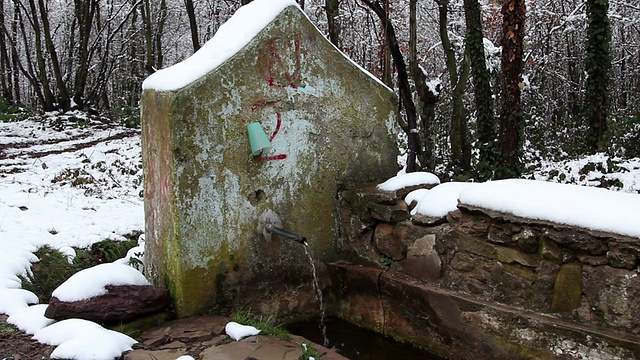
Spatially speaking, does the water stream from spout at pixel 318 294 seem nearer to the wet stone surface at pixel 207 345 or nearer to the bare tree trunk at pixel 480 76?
the wet stone surface at pixel 207 345

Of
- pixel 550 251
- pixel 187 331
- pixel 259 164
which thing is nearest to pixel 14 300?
pixel 187 331

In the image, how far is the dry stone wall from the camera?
279 centimetres

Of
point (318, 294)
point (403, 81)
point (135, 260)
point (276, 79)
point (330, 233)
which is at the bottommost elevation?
point (318, 294)

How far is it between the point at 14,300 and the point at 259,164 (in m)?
2.07

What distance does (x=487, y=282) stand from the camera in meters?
3.38

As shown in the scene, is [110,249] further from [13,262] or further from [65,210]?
[65,210]

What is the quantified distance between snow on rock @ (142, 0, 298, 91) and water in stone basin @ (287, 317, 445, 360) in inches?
81.9

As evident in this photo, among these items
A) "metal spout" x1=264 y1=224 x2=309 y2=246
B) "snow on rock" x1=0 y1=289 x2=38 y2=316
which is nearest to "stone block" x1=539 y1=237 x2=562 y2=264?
"metal spout" x1=264 y1=224 x2=309 y2=246

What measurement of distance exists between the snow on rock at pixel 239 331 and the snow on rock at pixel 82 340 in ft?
1.84

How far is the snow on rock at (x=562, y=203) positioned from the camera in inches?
109

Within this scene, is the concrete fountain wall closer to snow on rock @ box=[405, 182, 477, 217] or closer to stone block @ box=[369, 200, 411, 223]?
stone block @ box=[369, 200, 411, 223]

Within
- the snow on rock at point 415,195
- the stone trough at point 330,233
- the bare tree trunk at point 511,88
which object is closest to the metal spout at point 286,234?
the stone trough at point 330,233

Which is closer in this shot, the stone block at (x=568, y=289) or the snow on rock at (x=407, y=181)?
the stone block at (x=568, y=289)

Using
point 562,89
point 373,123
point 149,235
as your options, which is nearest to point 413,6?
point 373,123
